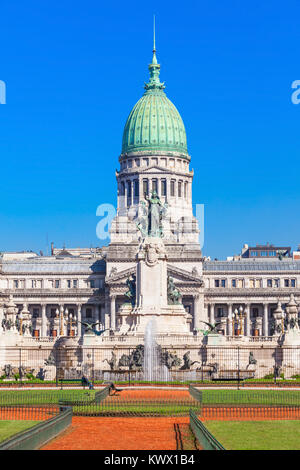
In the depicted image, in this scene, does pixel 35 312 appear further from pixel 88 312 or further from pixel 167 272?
pixel 167 272

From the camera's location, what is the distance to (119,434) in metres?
33.9

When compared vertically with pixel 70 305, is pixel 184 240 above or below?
above

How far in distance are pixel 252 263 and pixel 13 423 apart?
13922 centimetres

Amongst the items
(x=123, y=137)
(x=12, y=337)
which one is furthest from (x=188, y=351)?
(x=123, y=137)

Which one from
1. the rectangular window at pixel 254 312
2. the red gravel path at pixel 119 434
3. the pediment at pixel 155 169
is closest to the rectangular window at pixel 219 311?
the rectangular window at pixel 254 312

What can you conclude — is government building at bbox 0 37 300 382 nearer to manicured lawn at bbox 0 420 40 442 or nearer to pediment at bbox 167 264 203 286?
pediment at bbox 167 264 203 286

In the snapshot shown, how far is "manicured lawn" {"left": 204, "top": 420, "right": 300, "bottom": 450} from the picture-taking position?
1207 inches

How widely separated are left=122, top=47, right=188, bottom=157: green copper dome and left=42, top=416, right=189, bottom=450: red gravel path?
154221 mm

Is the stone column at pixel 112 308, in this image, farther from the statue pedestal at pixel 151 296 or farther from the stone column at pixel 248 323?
the statue pedestal at pixel 151 296

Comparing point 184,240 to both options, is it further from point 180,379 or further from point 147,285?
point 180,379

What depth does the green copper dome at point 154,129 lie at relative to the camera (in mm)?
193000

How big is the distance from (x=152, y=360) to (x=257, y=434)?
43684 millimetres

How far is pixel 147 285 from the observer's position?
8825 centimetres

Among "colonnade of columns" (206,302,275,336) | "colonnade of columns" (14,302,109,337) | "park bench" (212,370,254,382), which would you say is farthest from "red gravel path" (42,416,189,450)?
"colonnade of columns" (206,302,275,336)
